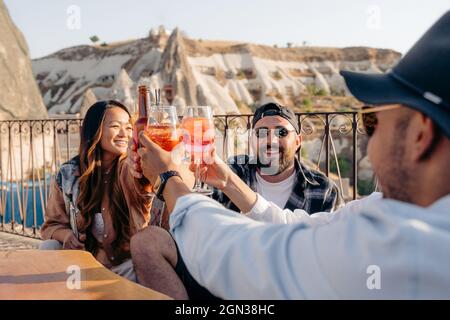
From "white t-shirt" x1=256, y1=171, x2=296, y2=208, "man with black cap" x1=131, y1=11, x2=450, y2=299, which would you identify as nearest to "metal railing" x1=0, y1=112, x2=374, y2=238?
"white t-shirt" x1=256, y1=171, x2=296, y2=208

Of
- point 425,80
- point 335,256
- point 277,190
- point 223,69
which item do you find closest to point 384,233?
point 335,256

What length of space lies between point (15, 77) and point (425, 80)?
2504 centimetres

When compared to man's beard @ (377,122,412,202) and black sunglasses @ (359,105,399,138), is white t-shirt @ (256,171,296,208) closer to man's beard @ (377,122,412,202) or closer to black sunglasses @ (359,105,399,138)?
black sunglasses @ (359,105,399,138)

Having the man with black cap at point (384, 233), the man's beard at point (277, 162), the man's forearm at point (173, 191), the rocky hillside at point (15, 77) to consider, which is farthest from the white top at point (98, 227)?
the rocky hillside at point (15, 77)

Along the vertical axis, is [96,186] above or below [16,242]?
above

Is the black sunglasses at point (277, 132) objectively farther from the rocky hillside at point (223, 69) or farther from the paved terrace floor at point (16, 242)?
the rocky hillside at point (223, 69)

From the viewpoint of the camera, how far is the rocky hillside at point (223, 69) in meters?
65.2

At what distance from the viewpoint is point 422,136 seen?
95 cm

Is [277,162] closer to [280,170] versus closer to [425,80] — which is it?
[280,170]

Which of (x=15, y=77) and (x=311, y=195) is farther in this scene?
(x=15, y=77)

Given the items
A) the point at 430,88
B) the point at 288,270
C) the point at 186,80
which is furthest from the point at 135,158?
the point at 186,80

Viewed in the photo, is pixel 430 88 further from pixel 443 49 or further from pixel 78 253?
pixel 78 253

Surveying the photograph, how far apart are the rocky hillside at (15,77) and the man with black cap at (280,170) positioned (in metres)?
19.9

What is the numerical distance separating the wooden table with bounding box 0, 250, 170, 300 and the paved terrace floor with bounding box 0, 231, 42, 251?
156 inches
